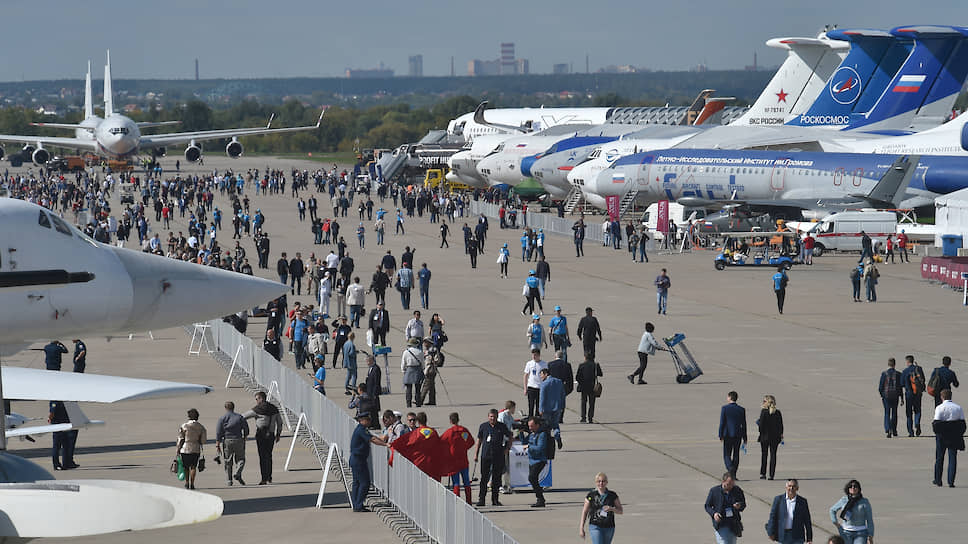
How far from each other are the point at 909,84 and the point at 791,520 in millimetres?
65044

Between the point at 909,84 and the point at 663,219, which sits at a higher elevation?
the point at 909,84

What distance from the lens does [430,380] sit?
965 inches

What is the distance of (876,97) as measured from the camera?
77.8 meters

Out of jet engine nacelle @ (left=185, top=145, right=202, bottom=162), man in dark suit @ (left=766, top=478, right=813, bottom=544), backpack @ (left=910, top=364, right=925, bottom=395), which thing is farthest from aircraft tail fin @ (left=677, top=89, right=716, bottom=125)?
man in dark suit @ (left=766, top=478, right=813, bottom=544)

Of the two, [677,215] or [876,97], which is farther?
[876,97]

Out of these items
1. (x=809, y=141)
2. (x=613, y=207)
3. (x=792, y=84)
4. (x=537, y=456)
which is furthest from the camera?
(x=792, y=84)

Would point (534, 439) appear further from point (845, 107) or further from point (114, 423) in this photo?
point (845, 107)

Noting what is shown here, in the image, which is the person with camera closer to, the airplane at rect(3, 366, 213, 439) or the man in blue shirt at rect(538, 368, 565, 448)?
the man in blue shirt at rect(538, 368, 565, 448)

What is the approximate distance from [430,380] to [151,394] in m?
11.6

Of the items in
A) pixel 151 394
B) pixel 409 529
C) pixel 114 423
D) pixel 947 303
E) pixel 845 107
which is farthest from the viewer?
pixel 845 107

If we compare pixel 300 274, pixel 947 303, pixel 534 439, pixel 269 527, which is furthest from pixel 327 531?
pixel 947 303

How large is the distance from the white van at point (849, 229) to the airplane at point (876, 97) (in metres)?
14.5

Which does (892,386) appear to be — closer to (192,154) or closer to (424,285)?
(424,285)

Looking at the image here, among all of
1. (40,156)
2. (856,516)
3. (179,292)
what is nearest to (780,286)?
(856,516)
